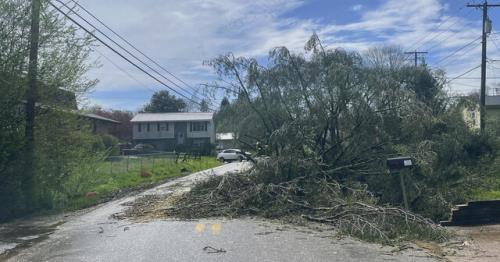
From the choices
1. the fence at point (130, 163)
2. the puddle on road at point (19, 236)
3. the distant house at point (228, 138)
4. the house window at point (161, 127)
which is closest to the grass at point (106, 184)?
the fence at point (130, 163)

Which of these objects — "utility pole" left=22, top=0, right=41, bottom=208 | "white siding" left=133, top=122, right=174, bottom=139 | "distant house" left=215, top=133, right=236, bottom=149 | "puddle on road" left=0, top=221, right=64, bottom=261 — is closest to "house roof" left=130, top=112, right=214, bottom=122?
"white siding" left=133, top=122, right=174, bottom=139

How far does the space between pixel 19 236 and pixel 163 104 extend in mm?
107900

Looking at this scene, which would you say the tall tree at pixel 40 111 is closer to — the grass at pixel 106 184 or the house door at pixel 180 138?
the grass at pixel 106 184

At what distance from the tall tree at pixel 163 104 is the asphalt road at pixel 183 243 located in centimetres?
10544

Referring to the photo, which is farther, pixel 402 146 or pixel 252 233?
pixel 402 146

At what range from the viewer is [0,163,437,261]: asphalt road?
9.25m

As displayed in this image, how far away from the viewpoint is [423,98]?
19.5m

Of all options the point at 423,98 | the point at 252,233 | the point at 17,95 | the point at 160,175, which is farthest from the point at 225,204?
the point at 160,175

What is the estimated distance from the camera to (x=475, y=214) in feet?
43.9

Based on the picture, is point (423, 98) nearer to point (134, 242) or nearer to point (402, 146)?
point (402, 146)

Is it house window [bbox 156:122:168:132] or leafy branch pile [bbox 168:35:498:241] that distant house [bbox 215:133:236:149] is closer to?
leafy branch pile [bbox 168:35:498:241]

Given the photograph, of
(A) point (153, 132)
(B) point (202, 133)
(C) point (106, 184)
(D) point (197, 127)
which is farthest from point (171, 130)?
(C) point (106, 184)

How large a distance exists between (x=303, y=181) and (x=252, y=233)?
155 inches

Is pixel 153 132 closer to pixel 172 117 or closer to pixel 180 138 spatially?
pixel 172 117
